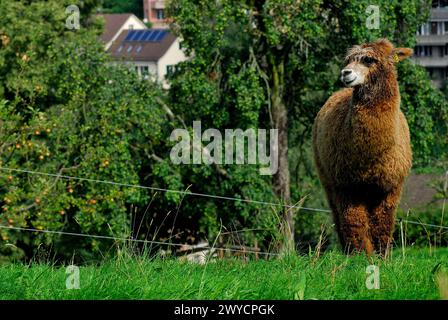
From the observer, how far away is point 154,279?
6453mm

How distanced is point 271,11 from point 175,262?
16.0 metres

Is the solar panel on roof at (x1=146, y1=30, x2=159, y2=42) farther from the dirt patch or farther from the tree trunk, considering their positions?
the tree trunk

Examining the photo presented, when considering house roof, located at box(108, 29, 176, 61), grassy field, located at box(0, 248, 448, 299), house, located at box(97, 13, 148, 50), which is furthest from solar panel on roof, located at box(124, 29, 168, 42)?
grassy field, located at box(0, 248, 448, 299)

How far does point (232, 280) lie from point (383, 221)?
367 cm

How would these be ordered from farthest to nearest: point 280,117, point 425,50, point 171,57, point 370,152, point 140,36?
point 425,50 < point 171,57 < point 140,36 < point 280,117 < point 370,152

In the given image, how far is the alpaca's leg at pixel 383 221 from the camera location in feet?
31.6

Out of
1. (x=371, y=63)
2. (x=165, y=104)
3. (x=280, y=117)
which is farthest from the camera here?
(x=165, y=104)

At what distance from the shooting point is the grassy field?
600 centimetres

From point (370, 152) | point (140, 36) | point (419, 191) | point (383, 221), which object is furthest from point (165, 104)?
point (140, 36)

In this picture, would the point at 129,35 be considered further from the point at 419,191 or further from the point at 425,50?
the point at 425,50

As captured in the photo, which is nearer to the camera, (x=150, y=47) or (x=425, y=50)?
(x=150, y=47)

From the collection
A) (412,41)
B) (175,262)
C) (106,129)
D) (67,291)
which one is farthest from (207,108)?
(67,291)

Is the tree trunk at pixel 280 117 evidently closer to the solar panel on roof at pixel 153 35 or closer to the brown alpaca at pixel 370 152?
the brown alpaca at pixel 370 152

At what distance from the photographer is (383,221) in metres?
9.66
